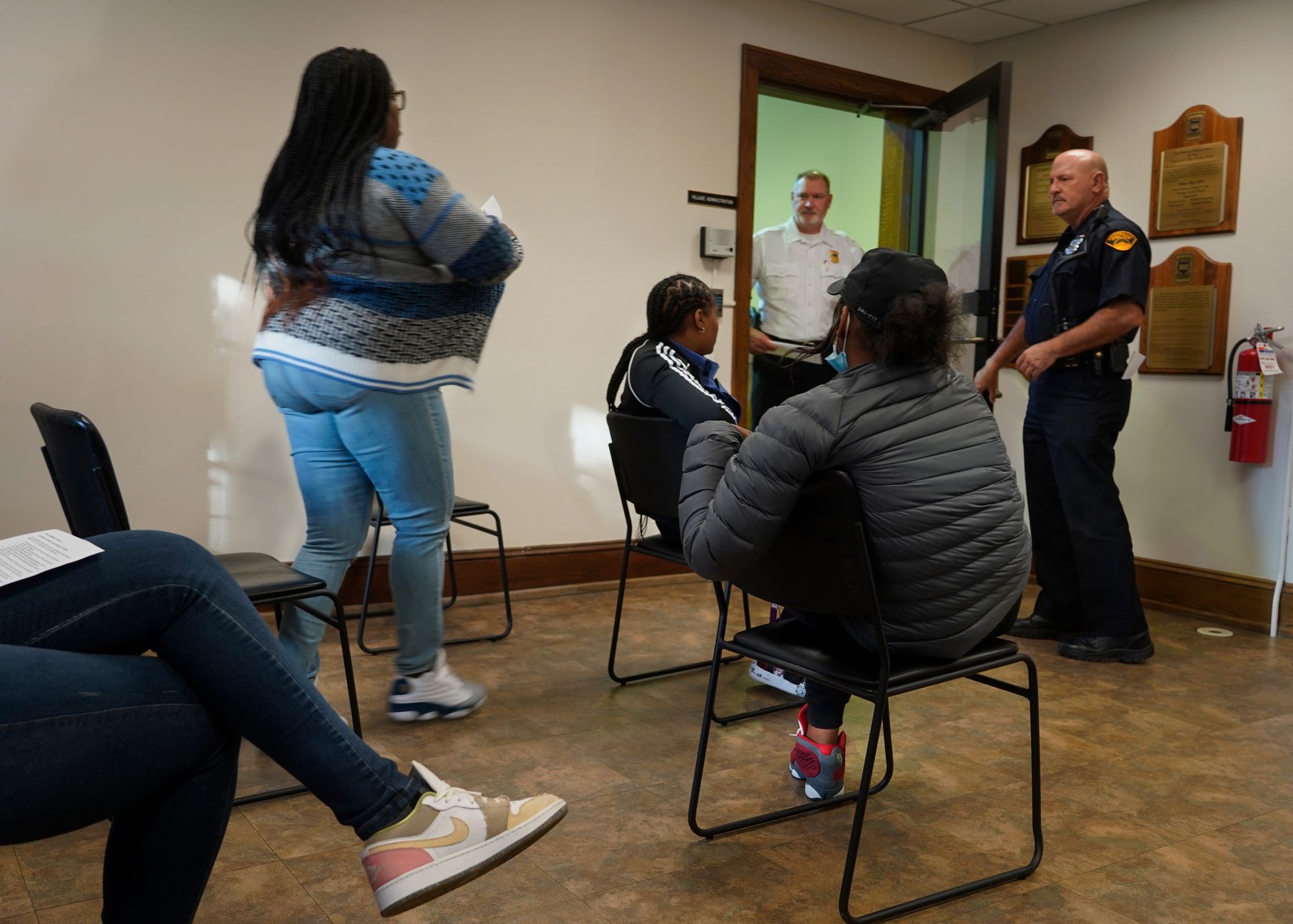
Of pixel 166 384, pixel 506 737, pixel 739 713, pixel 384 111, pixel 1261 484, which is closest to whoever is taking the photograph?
pixel 384 111

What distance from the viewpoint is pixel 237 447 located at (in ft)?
11.4

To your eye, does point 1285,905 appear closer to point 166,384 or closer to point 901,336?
point 901,336

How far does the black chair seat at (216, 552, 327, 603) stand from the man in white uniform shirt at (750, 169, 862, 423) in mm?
2897

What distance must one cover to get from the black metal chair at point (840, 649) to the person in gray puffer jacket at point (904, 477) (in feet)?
0.13

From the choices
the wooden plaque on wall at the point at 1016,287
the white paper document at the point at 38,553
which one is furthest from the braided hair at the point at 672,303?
the wooden plaque on wall at the point at 1016,287

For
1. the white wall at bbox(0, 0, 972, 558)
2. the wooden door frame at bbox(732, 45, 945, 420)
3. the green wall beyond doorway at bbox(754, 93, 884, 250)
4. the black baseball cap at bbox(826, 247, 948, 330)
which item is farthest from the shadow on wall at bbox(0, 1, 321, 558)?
the green wall beyond doorway at bbox(754, 93, 884, 250)

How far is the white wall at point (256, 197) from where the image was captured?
10.4ft

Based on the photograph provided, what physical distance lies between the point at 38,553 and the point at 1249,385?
3903 mm

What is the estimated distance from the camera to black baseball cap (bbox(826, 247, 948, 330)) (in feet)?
5.48

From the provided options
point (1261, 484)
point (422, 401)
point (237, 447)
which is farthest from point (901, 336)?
point (1261, 484)

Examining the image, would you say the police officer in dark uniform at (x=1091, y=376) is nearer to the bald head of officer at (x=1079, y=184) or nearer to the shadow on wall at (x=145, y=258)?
the bald head of officer at (x=1079, y=184)

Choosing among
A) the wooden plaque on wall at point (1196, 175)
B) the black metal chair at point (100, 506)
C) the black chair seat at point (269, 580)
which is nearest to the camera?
the black metal chair at point (100, 506)

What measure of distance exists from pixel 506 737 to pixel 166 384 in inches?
68.6

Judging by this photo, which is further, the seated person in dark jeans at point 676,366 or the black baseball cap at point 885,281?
the seated person in dark jeans at point 676,366
